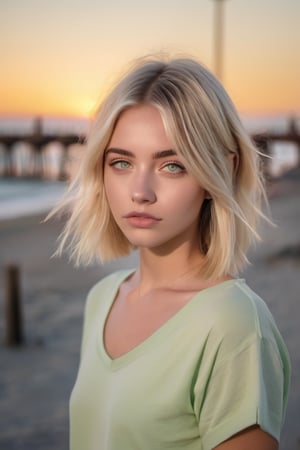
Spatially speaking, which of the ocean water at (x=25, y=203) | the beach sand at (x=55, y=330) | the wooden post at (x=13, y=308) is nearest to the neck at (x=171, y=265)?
the beach sand at (x=55, y=330)

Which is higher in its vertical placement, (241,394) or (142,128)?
(142,128)

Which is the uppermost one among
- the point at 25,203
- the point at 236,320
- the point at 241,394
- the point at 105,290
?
the point at 236,320

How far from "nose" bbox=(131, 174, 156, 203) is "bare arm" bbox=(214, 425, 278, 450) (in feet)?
1.63

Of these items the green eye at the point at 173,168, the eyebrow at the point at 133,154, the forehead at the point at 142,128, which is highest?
the forehead at the point at 142,128

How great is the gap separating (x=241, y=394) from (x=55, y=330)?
21.3 ft

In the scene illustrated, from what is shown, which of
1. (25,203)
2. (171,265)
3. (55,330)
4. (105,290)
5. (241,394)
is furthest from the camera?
(25,203)

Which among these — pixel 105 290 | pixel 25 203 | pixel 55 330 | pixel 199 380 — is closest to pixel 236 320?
pixel 199 380

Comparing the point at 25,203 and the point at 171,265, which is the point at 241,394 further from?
the point at 25,203

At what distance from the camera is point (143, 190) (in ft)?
4.70

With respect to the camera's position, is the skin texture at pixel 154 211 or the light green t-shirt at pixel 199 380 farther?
the skin texture at pixel 154 211

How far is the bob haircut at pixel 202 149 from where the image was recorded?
4.51 feet

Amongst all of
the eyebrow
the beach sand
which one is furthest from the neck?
the beach sand

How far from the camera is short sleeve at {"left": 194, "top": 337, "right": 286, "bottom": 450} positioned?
1.25 meters

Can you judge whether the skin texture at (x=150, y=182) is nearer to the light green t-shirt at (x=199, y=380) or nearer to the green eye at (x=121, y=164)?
the green eye at (x=121, y=164)
